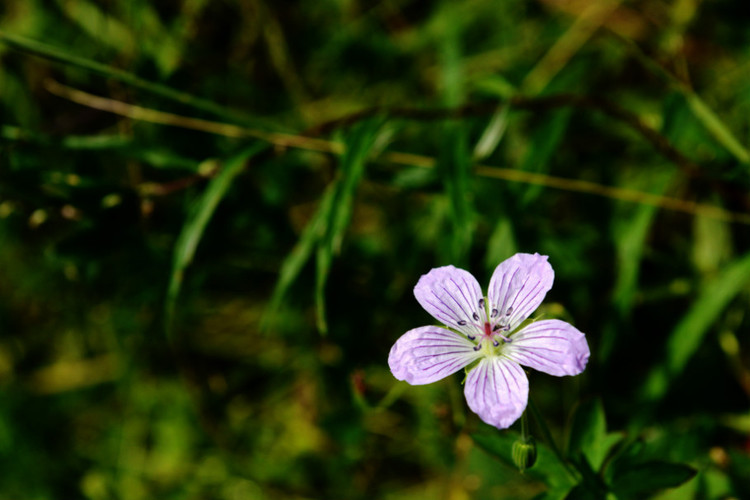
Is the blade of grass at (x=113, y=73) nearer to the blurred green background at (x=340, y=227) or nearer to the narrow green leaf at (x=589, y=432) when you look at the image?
the blurred green background at (x=340, y=227)

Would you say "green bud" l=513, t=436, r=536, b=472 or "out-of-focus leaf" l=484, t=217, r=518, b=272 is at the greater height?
"out-of-focus leaf" l=484, t=217, r=518, b=272

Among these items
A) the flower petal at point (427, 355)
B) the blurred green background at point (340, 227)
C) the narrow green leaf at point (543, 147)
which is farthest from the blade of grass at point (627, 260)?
the flower petal at point (427, 355)

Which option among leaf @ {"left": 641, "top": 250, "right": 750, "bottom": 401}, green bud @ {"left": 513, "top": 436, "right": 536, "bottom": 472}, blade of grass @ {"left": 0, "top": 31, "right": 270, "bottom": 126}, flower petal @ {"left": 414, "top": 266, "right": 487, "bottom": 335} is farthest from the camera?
leaf @ {"left": 641, "top": 250, "right": 750, "bottom": 401}

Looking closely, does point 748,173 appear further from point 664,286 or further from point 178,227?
point 178,227

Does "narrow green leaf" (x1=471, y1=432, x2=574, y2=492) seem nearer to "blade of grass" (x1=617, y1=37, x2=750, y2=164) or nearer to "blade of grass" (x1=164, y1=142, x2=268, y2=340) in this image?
"blade of grass" (x1=164, y1=142, x2=268, y2=340)

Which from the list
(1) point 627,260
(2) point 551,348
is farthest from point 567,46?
(2) point 551,348

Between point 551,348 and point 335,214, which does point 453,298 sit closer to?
point 551,348

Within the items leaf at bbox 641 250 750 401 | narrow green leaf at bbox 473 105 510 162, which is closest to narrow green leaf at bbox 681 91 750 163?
leaf at bbox 641 250 750 401

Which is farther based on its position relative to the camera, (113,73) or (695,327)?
(695,327)

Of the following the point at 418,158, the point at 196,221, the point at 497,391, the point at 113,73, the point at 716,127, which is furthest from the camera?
the point at 418,158
